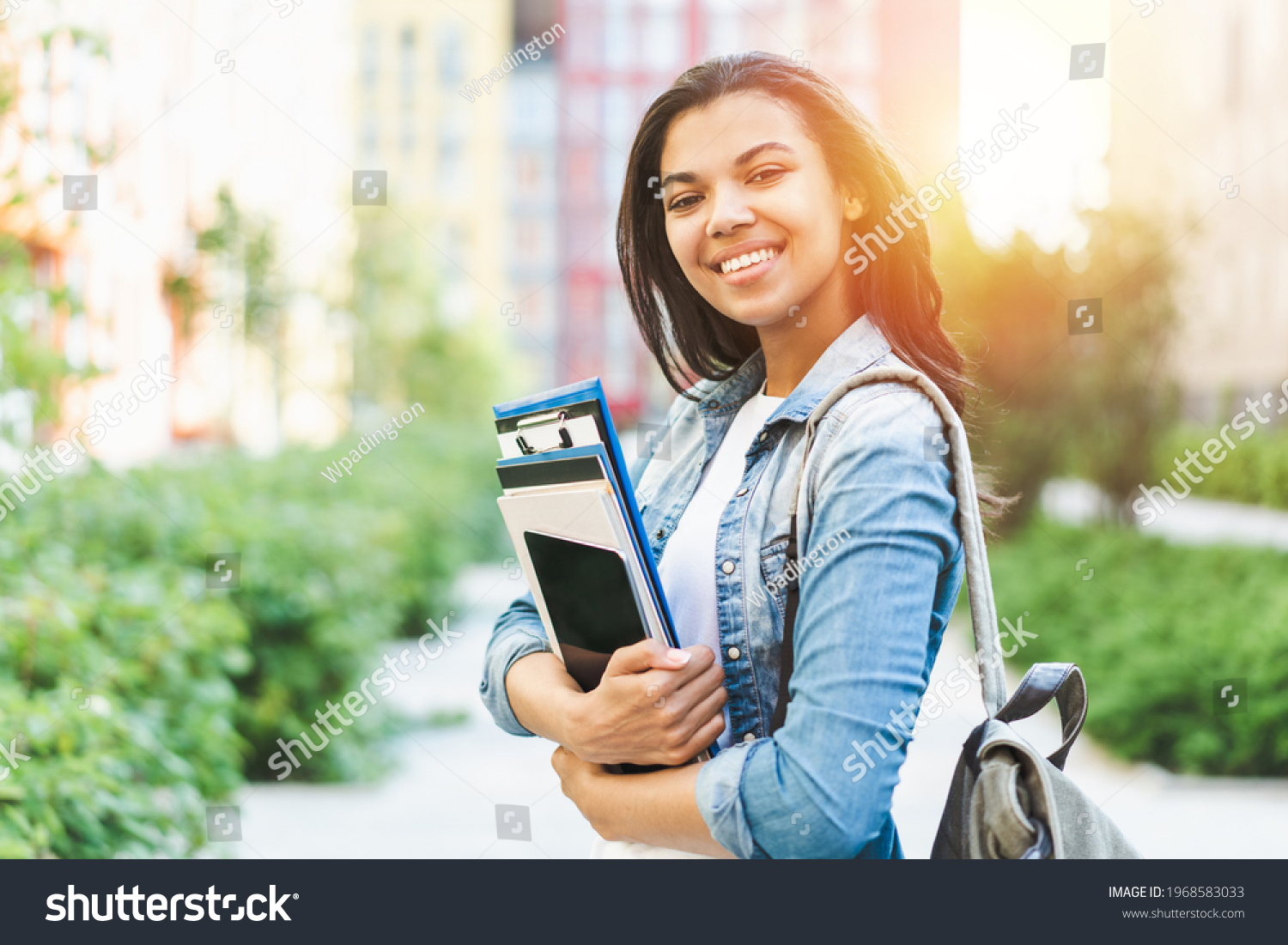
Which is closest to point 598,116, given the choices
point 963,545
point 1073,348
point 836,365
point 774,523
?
point 1073,348

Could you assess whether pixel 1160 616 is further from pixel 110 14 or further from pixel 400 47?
pixel 400 47

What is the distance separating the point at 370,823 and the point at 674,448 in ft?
11.1

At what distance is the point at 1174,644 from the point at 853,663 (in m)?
4.78

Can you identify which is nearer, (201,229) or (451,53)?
(201,229)

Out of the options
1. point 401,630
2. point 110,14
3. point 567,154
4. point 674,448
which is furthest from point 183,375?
point 567,154

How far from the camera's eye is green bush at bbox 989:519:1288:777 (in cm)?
451

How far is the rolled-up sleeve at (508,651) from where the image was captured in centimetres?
142

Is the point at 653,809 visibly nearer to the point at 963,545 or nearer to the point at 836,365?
the point at 963,545

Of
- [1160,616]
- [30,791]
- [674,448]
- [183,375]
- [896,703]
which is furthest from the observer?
[183,375]

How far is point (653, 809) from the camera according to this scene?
115cm

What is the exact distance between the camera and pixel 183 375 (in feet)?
41.3

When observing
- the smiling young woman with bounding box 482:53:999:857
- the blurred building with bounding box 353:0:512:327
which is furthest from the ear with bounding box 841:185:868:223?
the blurred building with bounding box 353:0:512:327

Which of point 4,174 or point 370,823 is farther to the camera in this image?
point 370,823
